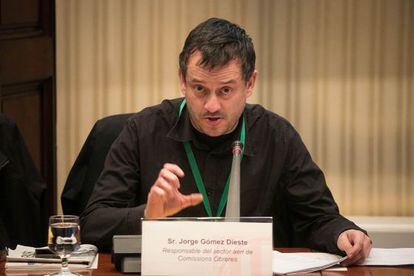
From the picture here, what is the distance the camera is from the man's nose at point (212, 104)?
233 centimetres

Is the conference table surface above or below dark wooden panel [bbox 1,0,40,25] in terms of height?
below

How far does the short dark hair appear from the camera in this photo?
2.35 metres

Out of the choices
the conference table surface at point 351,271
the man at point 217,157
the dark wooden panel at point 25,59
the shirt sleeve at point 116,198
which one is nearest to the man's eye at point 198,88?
the man at point 217,157

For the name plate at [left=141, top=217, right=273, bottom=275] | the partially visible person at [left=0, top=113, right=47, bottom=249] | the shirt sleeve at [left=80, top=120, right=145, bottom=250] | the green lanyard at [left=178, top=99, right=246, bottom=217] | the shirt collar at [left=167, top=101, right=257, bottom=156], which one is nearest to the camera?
the name plate at [left=141, top=217, right=273, bottom=275]

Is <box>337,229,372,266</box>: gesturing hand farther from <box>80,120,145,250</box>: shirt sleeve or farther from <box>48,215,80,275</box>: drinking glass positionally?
<box>48,215,80,275</box>: drinking glass

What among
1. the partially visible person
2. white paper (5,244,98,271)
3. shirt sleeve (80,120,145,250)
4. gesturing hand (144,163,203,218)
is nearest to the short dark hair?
shirt sleeve (80,120,145,250)

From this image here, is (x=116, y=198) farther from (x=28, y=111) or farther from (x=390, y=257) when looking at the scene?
(x=28, y=111)

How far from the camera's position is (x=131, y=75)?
387 cm

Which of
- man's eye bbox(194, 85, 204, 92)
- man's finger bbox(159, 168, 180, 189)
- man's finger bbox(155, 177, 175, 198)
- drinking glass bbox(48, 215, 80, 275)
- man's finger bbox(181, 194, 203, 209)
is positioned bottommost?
drinking glass bbox(48, 215, 80, 275)

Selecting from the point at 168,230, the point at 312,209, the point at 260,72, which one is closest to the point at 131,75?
the point at 260,72

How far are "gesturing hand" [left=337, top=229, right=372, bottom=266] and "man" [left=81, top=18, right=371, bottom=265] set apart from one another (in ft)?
0.06

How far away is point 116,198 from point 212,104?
1.50 feet

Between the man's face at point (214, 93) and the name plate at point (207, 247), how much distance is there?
654mm

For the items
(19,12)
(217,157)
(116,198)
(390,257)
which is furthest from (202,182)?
(19,12)
